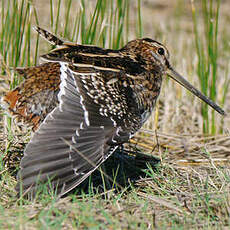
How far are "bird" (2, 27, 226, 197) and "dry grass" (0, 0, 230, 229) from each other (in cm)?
18

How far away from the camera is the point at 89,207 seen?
2.58m

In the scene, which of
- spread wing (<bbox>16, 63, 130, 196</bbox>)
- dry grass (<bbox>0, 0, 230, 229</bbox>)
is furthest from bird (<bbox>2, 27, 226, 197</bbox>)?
dry grass (<bbox>0, 0, 230, 229</bbox>)

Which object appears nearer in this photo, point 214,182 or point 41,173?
point 41,173

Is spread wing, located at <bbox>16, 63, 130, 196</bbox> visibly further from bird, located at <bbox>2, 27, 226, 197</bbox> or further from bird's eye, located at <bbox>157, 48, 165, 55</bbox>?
bird's eye, located at <bbox>157, 48, 165, 55</bbox>

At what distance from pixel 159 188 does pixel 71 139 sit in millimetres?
757

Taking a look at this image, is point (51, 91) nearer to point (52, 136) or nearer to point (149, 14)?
point (52, 136)

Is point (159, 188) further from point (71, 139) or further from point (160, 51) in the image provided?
point (160, 51)

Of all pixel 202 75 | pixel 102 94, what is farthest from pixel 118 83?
pixel 202 75

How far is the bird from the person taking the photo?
269cm

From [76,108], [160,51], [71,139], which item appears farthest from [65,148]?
[160,51]

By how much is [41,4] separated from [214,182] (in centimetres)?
512

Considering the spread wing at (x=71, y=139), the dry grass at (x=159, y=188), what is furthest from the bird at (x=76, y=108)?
the dry grass at (x=159, y=188)

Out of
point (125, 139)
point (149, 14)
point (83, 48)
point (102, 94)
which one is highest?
point (149, 14)

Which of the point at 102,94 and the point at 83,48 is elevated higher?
the point at 83,48
